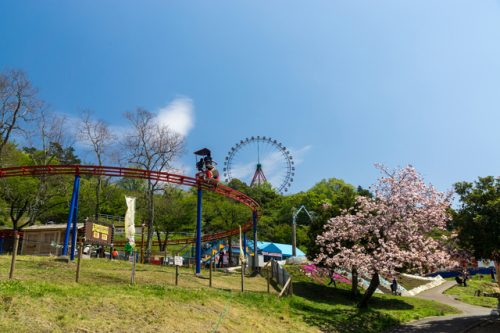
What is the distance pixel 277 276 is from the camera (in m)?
26.7

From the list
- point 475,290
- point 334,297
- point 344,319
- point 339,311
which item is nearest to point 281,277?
point 339,311

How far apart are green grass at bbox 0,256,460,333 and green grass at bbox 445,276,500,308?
12535 mm

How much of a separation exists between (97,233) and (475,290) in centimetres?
3940

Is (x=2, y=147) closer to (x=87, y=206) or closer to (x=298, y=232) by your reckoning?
(x=87, y=206)

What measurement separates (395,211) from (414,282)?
26.9m

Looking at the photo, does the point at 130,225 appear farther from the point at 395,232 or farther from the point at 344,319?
the point at 395,232

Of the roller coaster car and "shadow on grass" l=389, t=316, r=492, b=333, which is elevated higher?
the roller coaster car

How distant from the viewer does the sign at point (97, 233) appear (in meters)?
22.6

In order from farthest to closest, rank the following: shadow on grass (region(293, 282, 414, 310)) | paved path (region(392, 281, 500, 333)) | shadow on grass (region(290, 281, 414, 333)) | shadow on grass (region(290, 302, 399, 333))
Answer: shadow on grass (region(293, 282, 414, 310)) → paved path (region(392, 281, 500, 333)) → shadow on grass (region(290, 281, 414, 333)) → shadow on grass (region(290, 302, 399, 333))

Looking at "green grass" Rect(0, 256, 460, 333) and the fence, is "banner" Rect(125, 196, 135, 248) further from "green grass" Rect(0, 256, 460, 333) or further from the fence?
the fence

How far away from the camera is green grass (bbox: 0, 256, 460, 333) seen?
11195 millimetres

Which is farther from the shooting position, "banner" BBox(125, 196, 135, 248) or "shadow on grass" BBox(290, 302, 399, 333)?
"shadow on grass" BBox(290, 302, 399, 333)

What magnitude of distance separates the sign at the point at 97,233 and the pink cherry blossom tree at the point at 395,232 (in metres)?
14.0

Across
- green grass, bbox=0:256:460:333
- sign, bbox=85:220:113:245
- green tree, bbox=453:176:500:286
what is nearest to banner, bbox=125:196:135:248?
green grass, bbox=0:256:460:333
